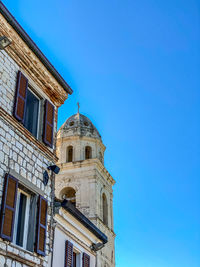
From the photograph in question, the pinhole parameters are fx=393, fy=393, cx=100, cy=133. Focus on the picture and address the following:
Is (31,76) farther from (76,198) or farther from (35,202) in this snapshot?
(76,198)

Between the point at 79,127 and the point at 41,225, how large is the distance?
23.8m

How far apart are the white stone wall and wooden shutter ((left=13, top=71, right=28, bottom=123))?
0.11 meters

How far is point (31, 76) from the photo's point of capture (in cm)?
1119

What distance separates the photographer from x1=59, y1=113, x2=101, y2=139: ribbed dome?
108 feet

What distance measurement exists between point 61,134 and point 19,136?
23470mm

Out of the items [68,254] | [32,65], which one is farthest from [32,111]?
[68,254]

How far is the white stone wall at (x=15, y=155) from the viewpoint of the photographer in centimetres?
898

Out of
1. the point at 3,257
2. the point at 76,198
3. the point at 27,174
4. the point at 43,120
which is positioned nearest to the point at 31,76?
the point at 43,120

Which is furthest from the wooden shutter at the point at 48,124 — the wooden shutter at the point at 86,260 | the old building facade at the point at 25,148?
the wooden shutter at the point at 86,260

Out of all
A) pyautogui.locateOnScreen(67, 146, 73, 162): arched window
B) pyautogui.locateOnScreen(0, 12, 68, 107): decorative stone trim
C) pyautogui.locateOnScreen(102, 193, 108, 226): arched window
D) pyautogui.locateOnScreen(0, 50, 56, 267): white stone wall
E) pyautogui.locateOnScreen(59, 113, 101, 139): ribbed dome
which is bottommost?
pyautogui.locateOnScreen(0, 50, 56, 267): white stone wall

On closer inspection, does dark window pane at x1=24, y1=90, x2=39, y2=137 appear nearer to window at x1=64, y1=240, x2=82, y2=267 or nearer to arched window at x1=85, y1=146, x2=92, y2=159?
window at x1=64, y1=240, x2=82, y2=267

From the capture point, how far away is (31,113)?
11.2m

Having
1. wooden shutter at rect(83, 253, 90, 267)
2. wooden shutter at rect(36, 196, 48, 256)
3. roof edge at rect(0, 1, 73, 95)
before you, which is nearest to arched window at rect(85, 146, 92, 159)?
wooden shutter at rect(83, 253, 90, 267)

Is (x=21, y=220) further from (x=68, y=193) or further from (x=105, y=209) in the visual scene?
(x=105, y=209)
